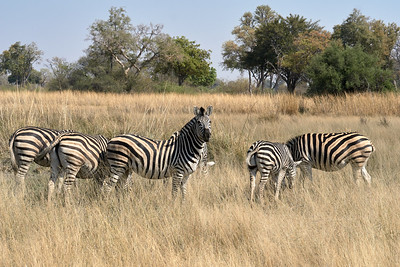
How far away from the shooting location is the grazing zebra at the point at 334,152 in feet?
22.1

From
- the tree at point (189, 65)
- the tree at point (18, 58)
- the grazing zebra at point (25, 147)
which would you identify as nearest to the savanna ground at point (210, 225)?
the grazing zebra at point (25, 147)

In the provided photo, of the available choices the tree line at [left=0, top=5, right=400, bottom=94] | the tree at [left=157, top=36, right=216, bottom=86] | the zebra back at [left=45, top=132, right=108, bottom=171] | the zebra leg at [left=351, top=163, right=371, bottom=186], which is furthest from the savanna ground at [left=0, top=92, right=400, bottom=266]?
the tree at [left=157, top=36, right=216, bottom=86]

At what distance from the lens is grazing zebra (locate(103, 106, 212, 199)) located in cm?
584

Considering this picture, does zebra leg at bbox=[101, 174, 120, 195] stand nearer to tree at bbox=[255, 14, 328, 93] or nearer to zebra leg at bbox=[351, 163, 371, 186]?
zebra leg at bbox=[351, 163, 371, 186]

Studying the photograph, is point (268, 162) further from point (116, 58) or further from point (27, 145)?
point (116, 58)

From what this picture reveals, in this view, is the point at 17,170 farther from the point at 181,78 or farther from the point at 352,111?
the point at 181,78

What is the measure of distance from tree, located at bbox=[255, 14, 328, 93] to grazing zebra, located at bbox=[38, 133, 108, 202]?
1720 inches

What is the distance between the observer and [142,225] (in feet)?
16.7

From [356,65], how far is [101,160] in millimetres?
23061

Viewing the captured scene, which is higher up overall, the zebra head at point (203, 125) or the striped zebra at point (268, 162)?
the zebra head at point (203, 125)

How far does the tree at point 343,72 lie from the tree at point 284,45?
2063 cm

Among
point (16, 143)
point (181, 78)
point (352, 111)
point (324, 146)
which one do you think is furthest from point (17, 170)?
point (181, 78)

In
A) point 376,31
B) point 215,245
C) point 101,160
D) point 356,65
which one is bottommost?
point 215,245

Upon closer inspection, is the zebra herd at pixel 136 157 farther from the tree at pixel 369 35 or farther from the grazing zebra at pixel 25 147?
the tree at pixel 369 35
